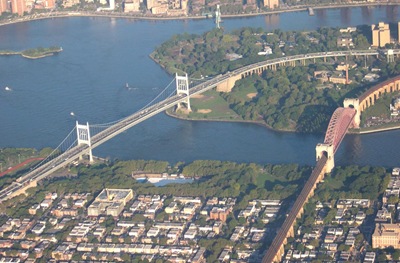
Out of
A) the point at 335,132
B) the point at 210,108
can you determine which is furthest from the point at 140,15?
the point at 335,132

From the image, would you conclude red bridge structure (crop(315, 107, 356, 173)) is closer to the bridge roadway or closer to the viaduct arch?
the viaduct arch

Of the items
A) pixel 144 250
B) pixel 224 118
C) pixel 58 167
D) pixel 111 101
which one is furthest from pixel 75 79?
pixel 144 250

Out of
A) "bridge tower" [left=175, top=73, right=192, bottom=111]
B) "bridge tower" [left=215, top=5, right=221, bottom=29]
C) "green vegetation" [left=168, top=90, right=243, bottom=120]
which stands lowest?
"green vegetation" [left=168, top=90, right=243, bottom=120]

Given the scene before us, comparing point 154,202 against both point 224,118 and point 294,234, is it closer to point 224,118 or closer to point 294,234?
point 294,234

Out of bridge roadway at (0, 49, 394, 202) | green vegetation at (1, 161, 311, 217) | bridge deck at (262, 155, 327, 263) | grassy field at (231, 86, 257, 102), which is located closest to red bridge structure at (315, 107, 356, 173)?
bridge deck at (262, 155, 327, 263)

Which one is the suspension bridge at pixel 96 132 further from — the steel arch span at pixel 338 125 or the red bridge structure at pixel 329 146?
the steel arch span at pixel 338 125

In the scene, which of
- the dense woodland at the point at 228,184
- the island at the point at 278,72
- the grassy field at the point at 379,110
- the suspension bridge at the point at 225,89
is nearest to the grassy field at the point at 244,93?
the island at the point at 278,72
